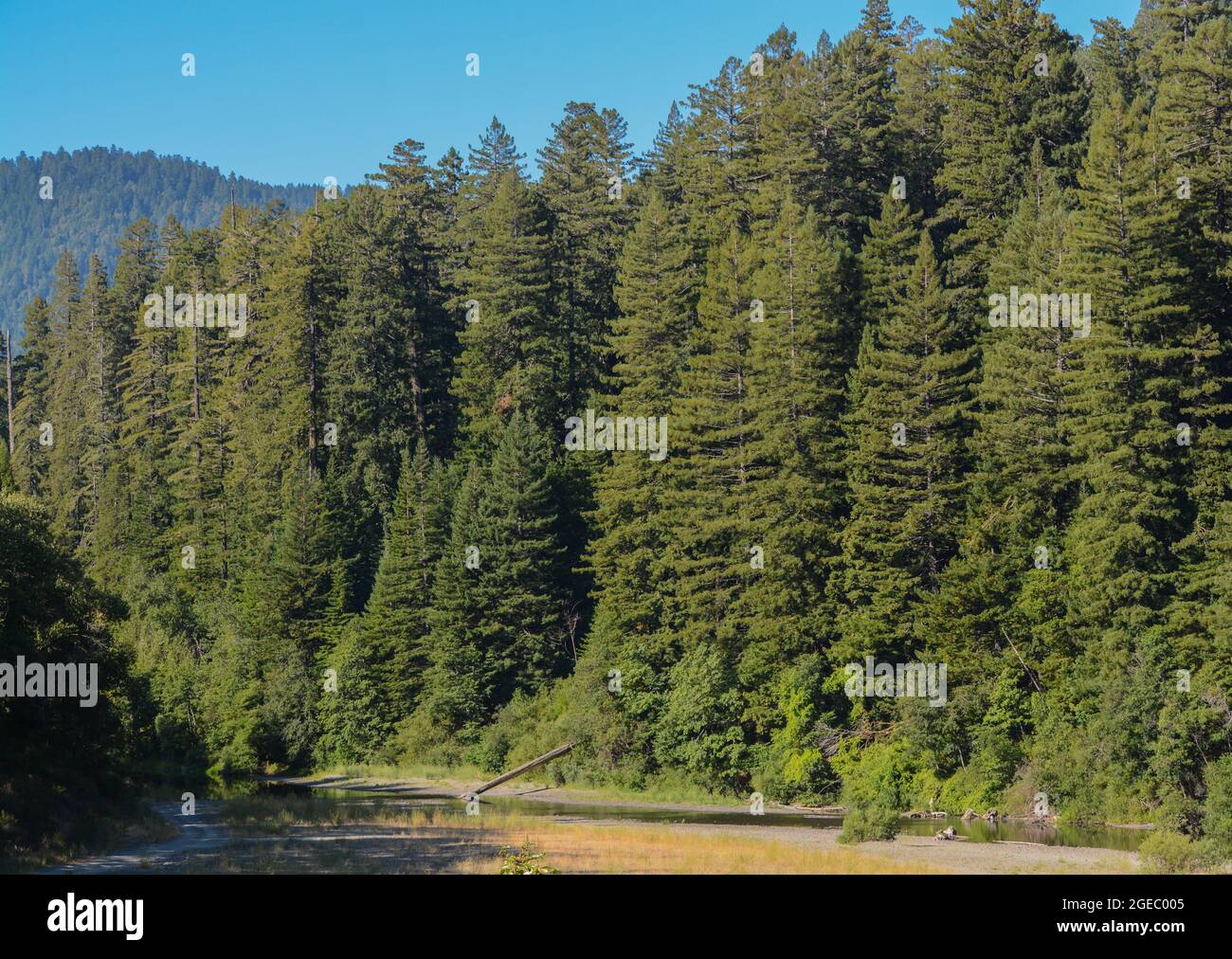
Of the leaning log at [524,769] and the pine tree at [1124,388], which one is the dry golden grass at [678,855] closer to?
the leaning log at [524,769]

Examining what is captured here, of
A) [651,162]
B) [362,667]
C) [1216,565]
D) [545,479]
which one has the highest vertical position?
[651,162]

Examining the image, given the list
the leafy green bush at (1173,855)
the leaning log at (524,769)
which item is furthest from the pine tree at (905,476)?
the leafy green bush at (1173,855)

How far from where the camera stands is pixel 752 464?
65.4 meters

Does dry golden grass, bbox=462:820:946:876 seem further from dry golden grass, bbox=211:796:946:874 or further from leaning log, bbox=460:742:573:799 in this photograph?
leaning log, bbox=460:742:573:799

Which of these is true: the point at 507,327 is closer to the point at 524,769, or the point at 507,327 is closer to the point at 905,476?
the point at 524,769

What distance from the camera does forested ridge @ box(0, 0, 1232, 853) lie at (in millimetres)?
50031

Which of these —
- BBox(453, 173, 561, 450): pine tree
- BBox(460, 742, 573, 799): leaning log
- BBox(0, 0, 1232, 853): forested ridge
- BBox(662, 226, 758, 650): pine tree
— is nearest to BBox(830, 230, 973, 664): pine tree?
BBox(0, 0, 1232, 853): forested ridge

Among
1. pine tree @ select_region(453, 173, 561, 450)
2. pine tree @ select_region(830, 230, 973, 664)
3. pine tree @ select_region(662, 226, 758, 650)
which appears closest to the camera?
pine tree @ select_region(830, 230, 973, 664)

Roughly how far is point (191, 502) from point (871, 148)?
55097 mm

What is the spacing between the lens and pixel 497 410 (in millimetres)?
→ 81938

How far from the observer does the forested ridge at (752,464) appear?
5003 centimetres

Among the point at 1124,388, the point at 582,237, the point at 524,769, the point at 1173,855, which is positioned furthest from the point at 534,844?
the point at 582,237
